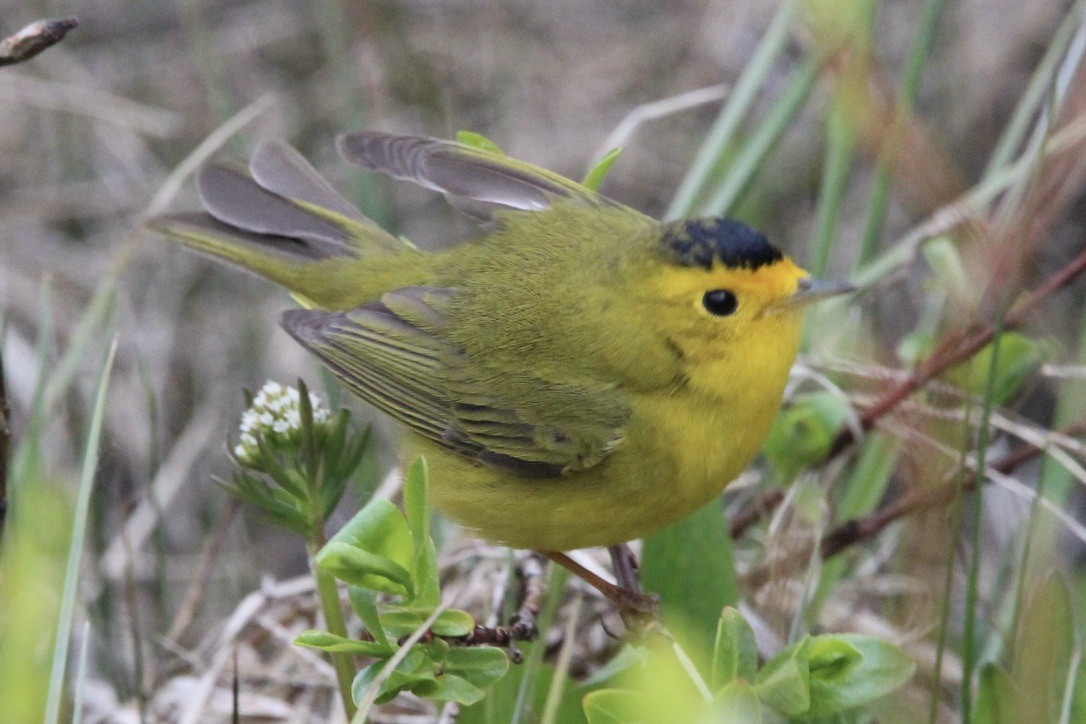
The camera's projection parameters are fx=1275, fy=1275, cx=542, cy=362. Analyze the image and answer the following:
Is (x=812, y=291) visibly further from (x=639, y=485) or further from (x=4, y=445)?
(x=4, y=445)

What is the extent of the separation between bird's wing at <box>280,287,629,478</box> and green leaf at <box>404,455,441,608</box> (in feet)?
2.54

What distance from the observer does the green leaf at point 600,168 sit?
211 cm

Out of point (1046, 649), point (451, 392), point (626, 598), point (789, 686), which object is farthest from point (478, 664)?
point (451, 392)

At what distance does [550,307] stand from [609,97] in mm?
3077

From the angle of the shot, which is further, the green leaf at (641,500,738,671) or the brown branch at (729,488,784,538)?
the brown branch at (729,488,784,538)

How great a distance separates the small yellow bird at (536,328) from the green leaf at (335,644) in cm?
69

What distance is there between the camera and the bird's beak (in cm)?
216

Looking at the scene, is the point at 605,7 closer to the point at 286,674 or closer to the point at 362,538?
the point at 286,674

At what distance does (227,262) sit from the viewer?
2986mm

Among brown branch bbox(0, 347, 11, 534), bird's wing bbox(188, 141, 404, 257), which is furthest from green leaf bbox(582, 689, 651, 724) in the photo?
bird's wing bbox(188, 141, 404, 257)

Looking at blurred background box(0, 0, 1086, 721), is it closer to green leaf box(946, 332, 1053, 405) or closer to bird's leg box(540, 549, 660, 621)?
green leaf box(946, 332, 1053, 405)

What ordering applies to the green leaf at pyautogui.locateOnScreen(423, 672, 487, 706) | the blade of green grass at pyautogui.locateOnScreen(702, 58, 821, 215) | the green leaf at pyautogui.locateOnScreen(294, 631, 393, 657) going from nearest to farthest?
the green leaf at pyautogui.locateOnScreen(294, 631, 393, 657), the green leaf at pyautogui.locateOnScreen(423, 672, 487, 706), the blade of green grass at pyautogui.locateOnScreen(702, 58, 821, 215)

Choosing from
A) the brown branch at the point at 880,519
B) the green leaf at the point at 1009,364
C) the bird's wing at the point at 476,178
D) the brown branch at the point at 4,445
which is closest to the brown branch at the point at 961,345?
the green leaf at the point at 1009,364

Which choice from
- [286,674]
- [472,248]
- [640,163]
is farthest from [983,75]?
[286,674]
